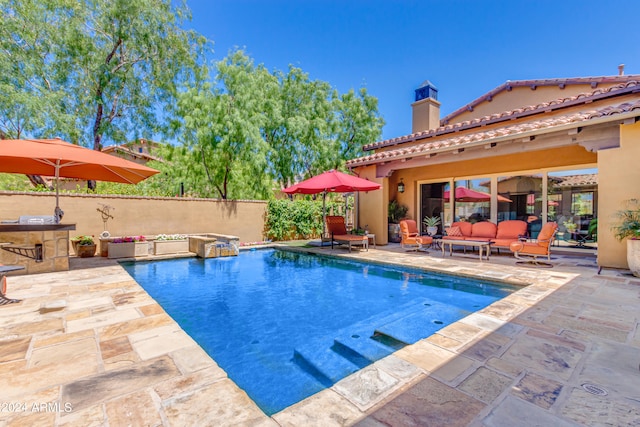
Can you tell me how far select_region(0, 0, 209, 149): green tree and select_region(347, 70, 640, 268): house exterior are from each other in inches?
396

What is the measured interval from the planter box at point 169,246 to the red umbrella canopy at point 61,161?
2.63 m

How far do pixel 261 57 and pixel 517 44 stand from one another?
13437 millimetres

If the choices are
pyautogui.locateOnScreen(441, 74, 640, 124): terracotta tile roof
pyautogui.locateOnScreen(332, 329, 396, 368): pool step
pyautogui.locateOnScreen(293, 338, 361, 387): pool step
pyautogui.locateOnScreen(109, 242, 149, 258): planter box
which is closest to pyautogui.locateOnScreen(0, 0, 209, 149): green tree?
pyautogui.locateOnScreen(109, 242, 149, 258): planter box

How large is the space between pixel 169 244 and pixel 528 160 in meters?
12.6

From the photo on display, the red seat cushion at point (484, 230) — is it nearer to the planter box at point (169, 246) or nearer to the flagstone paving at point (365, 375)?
the flagstone paving at point (365, 375)

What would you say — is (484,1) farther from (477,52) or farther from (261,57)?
(261,57)

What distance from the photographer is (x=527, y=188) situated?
10.0m

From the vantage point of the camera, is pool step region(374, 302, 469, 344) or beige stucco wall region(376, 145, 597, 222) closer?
pool step region(374, 302, 469, 344)

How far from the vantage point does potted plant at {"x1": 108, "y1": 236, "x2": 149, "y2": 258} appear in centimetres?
857

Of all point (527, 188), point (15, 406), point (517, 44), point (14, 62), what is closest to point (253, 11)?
point (14, 62)

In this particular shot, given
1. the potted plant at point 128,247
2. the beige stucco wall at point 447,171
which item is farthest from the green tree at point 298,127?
the potted plant at point 128,247

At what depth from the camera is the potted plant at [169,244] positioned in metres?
9.64

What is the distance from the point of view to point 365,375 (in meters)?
2.41

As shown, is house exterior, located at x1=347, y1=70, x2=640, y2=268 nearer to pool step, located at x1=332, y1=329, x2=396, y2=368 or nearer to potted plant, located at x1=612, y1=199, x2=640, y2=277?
potted plant, located at x1=612, y1=199, x2=640, y2=277
